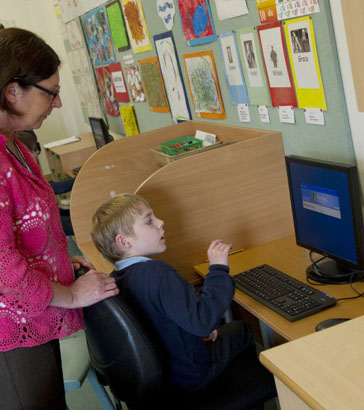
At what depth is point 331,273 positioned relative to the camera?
1771 millimetres

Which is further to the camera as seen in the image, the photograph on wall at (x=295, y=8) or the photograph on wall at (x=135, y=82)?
the photograph on wall at (x=135, y=82)

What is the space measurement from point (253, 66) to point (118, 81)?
81.7 inches

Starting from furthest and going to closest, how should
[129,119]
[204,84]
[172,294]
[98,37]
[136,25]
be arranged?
[98,37] → [129,119] → [136,25] → [204,84] → [172,294]

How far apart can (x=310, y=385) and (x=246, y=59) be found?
167 cm

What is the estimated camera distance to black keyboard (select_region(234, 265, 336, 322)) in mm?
1605

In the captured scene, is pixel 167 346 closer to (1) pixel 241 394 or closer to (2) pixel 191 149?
(1) pixel 241 394

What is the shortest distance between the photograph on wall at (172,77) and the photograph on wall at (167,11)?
0.05 metres

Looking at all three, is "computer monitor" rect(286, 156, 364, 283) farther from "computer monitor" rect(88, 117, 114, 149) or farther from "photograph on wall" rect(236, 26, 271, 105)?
"computer monitor" rect(88, 117, 114, 149)

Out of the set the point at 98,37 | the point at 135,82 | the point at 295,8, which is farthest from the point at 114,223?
the point at 98,37

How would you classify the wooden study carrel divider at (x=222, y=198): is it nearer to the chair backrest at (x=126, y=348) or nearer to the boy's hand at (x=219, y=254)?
the boy's hand at (x=219, y=254)

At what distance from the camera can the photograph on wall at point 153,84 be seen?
3416mm

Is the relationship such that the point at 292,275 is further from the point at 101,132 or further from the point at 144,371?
the point at 101,132

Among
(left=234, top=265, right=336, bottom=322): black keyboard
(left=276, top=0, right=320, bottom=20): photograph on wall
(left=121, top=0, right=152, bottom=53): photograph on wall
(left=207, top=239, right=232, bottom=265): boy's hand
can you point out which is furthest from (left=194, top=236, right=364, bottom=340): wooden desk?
(left=121, top=0, right=152, bottom=53): photograph on wall

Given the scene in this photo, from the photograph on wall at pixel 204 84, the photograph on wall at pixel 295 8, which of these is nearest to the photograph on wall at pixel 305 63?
the photograph on wall at pixel 295 8
